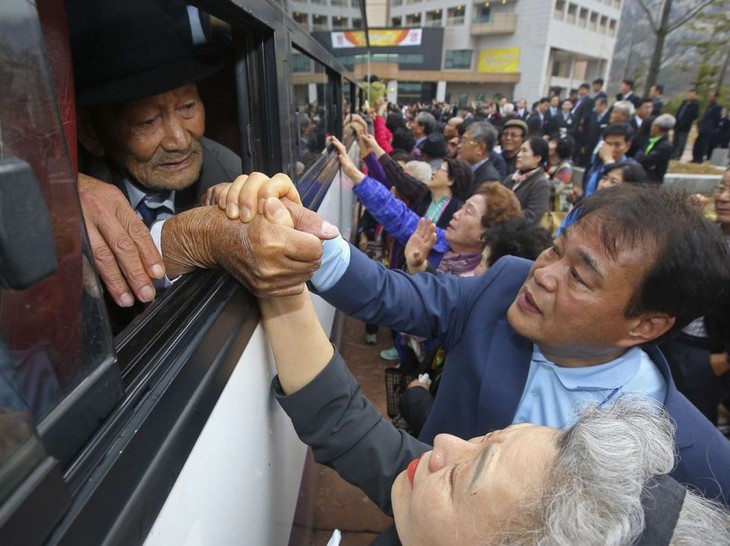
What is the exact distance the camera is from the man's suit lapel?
1355 mm

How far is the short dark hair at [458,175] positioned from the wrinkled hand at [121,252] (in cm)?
263

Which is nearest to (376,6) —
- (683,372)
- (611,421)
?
(683,372)

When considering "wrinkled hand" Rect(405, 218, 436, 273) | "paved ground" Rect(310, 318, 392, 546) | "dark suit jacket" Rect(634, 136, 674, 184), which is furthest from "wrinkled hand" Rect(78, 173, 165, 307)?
"dark suit jacket" Rect(634, 136, 674, 184)

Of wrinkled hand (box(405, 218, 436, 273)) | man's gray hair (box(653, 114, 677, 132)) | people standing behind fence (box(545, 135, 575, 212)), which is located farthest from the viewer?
man's gray hair (box(653, 114, 677, 132))

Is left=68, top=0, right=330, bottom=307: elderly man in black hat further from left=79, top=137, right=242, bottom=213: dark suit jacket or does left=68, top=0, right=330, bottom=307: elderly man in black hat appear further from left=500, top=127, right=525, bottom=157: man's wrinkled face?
left=500, top=127, right=525, bottom=157: man's wrinkled face

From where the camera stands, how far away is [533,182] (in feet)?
12.8

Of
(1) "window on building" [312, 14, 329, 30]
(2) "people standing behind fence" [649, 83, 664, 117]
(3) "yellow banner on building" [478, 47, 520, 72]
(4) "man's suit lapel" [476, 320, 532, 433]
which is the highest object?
(3) "yellow banner on building" [478, 47, 520, 72]

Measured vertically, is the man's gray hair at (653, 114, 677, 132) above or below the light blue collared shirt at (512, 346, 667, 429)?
above

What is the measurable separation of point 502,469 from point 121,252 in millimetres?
893

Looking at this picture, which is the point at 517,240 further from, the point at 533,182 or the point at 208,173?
the point at 533,182

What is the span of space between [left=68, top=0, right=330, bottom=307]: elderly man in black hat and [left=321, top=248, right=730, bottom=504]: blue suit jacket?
1.67 feet

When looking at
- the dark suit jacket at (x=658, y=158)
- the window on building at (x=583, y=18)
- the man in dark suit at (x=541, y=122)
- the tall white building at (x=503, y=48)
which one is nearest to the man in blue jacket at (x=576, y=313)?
the dark suit jacket at (x=658, y=158)

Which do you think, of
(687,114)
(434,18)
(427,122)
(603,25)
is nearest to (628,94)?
(687,114)

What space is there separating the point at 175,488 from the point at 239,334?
0.36m
